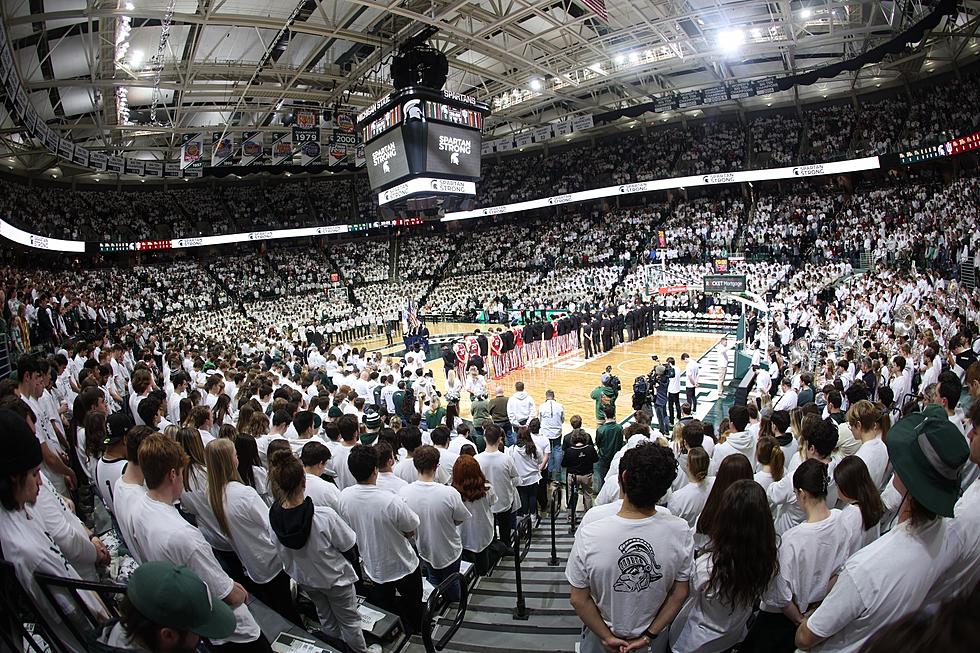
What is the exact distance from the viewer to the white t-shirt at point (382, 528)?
3.75m

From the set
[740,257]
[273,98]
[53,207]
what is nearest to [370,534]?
[273,98]

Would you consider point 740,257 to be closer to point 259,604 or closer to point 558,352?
point 558,352

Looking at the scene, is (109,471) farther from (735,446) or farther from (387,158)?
(387,158)

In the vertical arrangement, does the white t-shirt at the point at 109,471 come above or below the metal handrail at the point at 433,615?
above

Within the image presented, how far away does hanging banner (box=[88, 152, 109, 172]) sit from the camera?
74.0 ft

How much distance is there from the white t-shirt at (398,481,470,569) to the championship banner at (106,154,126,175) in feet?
87.3

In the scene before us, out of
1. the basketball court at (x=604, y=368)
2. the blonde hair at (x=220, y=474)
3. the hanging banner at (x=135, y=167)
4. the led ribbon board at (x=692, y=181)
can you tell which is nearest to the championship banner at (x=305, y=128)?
the basketball court at (x=604, y=368)

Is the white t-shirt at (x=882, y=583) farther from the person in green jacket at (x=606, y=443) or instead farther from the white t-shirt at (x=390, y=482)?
the person in green jacket at (x=606, y=443)

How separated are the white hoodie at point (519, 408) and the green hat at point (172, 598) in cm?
780

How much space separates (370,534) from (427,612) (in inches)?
28.9

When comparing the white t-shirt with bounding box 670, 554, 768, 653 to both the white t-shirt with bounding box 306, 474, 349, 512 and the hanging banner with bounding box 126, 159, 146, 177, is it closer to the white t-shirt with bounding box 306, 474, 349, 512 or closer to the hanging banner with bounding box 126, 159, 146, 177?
the white t-shirt with bounding box 306, 474, 349, 512

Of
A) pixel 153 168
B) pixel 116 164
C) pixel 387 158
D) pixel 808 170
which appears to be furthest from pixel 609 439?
pixel 808 170

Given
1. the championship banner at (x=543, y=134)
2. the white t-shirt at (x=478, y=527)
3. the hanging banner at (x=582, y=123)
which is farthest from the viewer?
the championship banner at (x=543, y=134)

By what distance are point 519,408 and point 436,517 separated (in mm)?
5589
